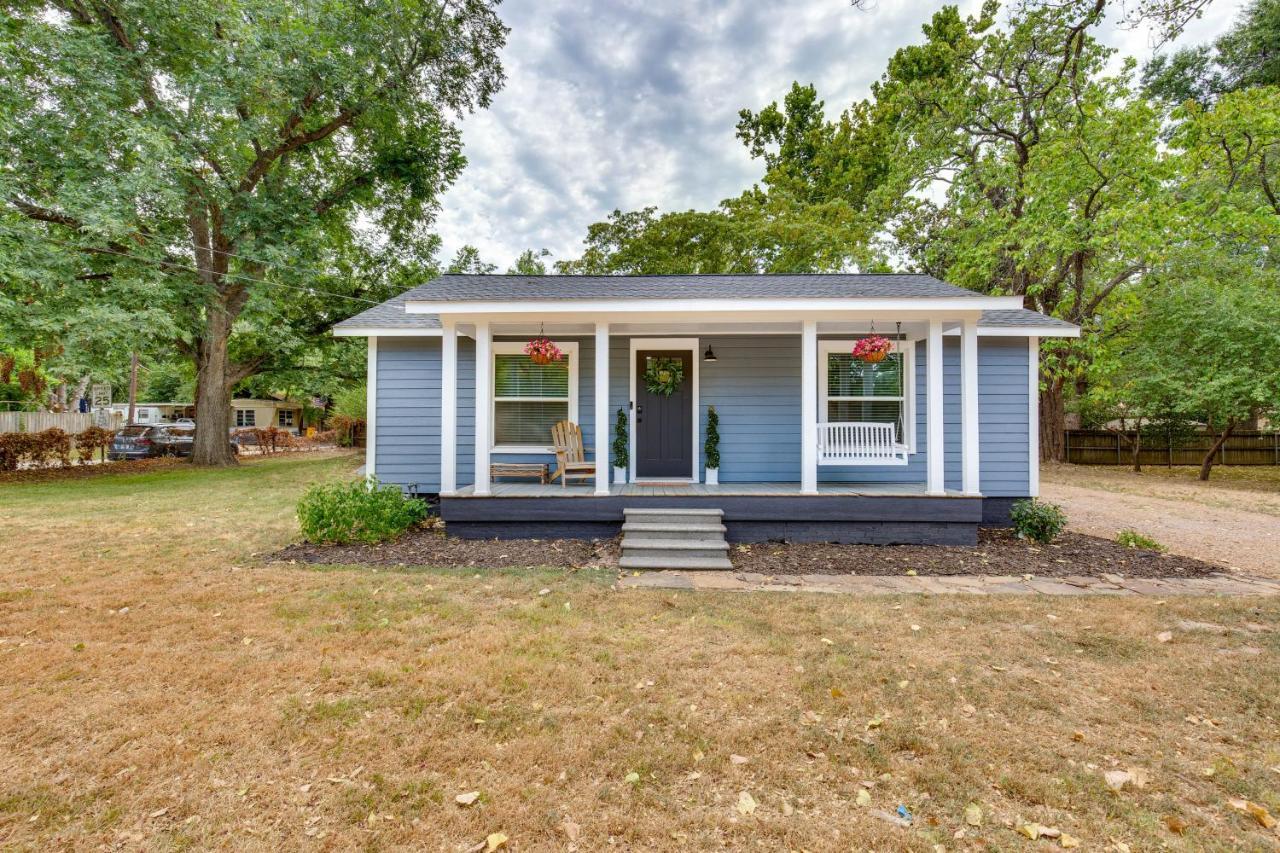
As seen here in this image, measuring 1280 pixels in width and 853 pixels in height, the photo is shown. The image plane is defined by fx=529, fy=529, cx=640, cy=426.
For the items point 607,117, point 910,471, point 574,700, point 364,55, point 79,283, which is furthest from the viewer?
point 607,117

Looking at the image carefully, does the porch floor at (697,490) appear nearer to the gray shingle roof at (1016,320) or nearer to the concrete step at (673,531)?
the concrete step at (673,531)

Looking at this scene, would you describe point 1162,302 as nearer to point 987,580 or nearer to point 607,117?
point 987,580

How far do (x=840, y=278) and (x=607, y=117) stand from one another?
9241 millimetres

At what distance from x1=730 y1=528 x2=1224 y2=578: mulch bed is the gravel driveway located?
2.47ft

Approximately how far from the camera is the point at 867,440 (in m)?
6.70

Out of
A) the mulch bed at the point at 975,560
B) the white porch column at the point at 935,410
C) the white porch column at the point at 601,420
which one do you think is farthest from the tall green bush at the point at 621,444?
the white porch column at the point at 935,410

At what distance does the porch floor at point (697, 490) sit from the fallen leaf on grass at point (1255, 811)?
3.91 m

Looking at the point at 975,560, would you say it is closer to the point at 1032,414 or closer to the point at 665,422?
the point at 1032,414

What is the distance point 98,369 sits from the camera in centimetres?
1016

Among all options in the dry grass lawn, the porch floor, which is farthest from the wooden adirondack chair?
the dry grass lawn

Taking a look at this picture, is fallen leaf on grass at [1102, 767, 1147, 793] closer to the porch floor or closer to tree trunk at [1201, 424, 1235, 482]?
the porch floor

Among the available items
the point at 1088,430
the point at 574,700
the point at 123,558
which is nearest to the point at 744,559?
the point at 574,700

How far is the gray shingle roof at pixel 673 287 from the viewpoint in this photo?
5.99 meters

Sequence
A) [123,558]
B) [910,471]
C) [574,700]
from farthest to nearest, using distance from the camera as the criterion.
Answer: [910,471]
[123,558]
[574,700]
